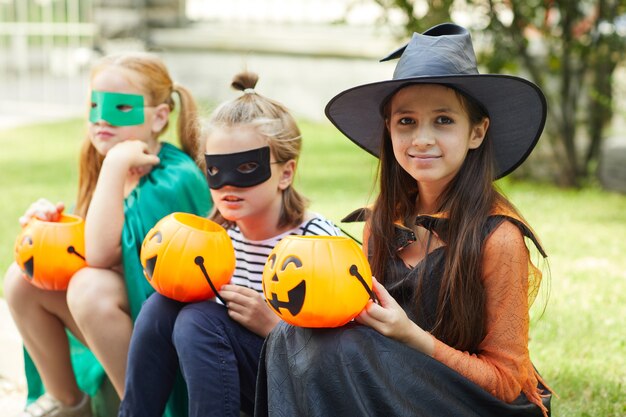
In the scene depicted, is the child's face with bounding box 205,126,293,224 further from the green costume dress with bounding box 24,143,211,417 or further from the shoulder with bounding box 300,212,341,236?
the green costume dress with bounding box 24,143,211,417

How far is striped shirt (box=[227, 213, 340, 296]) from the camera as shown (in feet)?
10.9

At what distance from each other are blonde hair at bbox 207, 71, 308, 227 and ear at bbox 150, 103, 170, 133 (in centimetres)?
57

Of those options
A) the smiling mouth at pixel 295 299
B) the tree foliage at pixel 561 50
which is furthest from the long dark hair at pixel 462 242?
the tree foliage at pixel 561 50

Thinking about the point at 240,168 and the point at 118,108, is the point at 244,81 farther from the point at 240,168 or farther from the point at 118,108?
the point at 118,108

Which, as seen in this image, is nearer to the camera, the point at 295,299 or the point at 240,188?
the point at 295,299

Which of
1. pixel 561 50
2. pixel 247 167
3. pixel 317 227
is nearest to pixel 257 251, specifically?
pixel 317 227

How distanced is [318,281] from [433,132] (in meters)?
0.58

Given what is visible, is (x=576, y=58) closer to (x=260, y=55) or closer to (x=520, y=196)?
(x=520, y=196)

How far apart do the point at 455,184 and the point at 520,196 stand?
5.33 meters

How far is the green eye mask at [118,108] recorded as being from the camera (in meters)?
3.74

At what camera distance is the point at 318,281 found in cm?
253

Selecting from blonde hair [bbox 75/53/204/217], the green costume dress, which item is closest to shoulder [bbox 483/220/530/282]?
the green costume dress

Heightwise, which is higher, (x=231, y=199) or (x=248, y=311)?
(x=231, y=199)

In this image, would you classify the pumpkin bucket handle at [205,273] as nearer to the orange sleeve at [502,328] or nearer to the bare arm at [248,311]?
the bare arm at [248,311]
